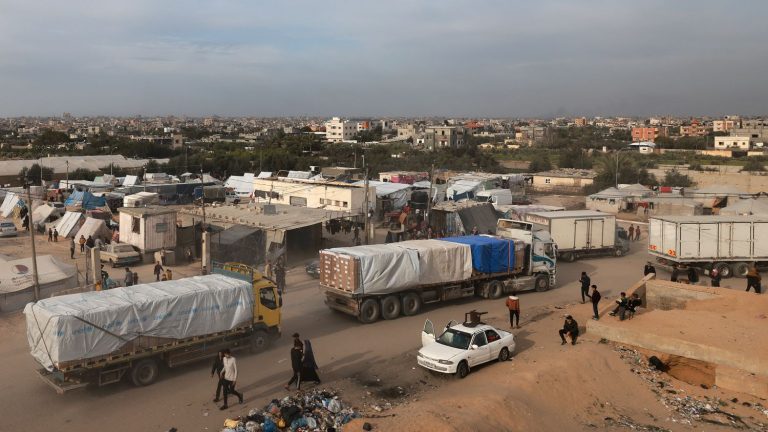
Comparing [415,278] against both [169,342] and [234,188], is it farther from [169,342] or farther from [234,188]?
[234,188]

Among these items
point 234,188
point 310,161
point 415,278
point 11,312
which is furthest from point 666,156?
point 11,312

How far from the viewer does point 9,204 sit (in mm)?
42156

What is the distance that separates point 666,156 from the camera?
92812 millimetres

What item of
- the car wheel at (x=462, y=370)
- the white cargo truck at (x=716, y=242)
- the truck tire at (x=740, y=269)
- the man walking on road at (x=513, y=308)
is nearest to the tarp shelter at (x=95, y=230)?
the man walking on road at (x=513, y=308)

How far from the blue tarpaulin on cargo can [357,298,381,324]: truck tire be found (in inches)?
143

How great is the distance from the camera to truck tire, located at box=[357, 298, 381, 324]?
17.4m

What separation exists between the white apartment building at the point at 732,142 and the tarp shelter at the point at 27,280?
107 m

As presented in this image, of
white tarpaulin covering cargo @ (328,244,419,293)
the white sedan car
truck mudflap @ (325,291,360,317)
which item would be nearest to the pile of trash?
the white sedan car

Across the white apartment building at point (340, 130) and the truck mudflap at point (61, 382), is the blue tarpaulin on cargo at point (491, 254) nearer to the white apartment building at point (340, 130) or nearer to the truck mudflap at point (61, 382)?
the truck mudflap at point (61, 382)

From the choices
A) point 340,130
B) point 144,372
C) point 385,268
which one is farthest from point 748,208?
point 340,130

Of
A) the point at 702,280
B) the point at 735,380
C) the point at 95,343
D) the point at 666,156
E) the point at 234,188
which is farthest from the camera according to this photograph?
the point at 666,156

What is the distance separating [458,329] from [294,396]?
402cm

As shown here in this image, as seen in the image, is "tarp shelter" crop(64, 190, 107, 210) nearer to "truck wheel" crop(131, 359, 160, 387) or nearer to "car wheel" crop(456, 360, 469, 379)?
"truck wheel" crop(131, 359, 160, 387)

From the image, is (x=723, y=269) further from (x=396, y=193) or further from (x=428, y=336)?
(x=396, y=193)
